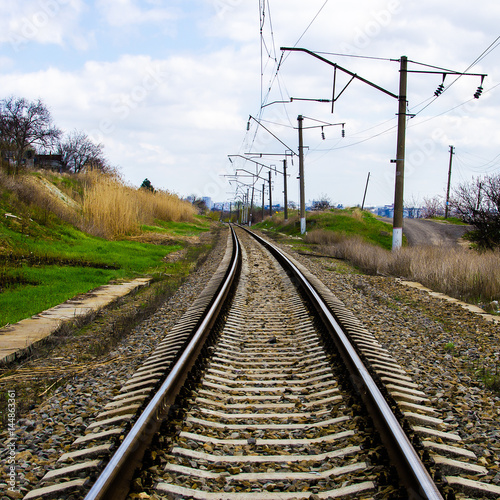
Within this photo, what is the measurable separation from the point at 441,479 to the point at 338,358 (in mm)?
2150

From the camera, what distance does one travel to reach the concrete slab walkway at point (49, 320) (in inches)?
210

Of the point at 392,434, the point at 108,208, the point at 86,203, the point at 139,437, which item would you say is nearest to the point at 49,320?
the point at 139,437

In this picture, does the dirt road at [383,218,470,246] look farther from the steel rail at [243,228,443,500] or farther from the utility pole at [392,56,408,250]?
the steel rail at [243,228,443,500]

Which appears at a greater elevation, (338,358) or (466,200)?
(466,200)

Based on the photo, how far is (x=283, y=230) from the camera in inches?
1516

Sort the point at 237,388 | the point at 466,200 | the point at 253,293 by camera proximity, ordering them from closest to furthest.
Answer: the point at 237,388 → the point at 253,293 → the point at 466,200

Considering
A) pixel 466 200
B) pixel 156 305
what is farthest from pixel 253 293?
pixel 466 200

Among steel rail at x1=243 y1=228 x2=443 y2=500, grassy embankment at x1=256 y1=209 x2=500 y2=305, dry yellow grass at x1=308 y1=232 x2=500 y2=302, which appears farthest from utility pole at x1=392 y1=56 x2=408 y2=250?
steel rail at x1=243 y1=228 x2=443 y2=500

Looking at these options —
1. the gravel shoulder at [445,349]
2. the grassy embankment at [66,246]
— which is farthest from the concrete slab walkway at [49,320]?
the gravel shoulder at [445,349]

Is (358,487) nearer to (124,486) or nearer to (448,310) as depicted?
(124,486)

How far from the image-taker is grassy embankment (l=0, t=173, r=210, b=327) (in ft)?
28.4

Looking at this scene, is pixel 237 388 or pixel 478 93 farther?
pixel 478 93

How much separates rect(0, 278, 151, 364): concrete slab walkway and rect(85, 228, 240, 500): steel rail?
2147 millimetres

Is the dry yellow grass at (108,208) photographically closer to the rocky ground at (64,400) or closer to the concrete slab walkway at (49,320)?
the concrete slab walkway at (49,320)
